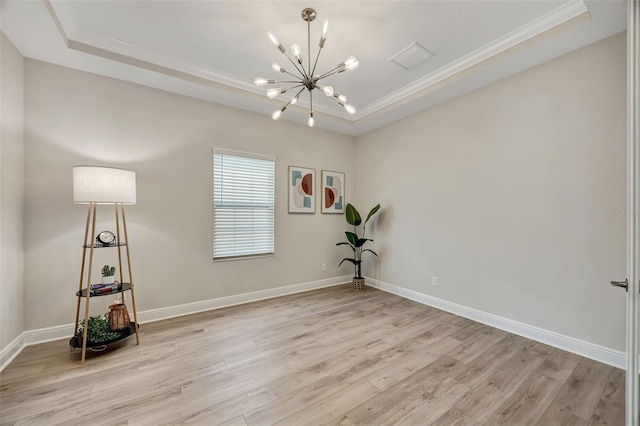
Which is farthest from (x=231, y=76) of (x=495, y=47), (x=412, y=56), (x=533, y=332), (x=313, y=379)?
(x=533, y=332)

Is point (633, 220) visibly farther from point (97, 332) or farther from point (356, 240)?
point (97, 332)

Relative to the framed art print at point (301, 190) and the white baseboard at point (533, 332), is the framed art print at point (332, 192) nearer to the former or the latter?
the framed art print at point (301, 190)

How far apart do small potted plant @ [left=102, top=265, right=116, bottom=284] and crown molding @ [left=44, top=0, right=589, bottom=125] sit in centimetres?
212

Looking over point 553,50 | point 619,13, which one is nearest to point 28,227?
point 553,50

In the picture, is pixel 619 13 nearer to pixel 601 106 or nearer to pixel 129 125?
pixel 601 106

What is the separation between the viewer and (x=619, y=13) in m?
1.97

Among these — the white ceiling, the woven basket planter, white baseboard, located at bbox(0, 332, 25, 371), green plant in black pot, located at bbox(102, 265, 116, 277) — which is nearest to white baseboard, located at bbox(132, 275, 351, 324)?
the woven basket planter

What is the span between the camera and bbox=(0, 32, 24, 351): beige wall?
2123 mm

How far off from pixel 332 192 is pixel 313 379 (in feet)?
10.4

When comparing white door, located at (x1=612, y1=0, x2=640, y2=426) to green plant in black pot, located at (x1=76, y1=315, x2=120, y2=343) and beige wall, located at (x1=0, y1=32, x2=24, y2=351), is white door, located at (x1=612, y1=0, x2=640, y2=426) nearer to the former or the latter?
green plant in black pot, located at (x1=76, y1=315, x2=120, y2=343)

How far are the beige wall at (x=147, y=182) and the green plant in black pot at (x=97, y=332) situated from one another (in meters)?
0.48

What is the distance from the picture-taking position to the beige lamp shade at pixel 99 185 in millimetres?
2223

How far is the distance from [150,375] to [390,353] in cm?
208

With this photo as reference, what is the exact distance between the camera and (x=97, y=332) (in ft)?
7.72
